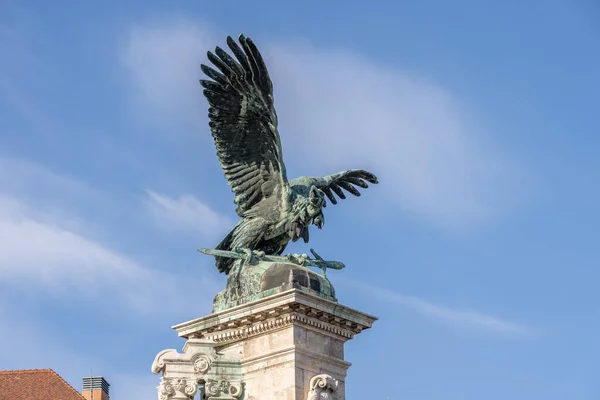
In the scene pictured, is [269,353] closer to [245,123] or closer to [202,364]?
[202,364]

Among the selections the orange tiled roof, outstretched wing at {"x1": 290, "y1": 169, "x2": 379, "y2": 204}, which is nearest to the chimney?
the orange tiled roof

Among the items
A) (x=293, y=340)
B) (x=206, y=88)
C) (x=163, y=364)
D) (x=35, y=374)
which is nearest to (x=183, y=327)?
(x=163, y=364)

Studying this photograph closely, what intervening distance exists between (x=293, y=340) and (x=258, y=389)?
1.02 m

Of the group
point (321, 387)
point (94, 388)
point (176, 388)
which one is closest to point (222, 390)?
point (176, 388)

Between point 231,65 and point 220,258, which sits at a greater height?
point 231,65

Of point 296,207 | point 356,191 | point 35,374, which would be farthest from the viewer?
point 35,374

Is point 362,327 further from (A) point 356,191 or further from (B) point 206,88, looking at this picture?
(B) point 206,88

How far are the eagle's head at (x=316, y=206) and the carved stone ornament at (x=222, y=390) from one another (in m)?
3.06

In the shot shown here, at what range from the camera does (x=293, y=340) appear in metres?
20.5

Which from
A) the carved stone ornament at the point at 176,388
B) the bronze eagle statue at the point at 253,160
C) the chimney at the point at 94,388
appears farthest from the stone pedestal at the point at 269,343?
the chimney at the point at 94,388

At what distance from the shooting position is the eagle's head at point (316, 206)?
71.9ft

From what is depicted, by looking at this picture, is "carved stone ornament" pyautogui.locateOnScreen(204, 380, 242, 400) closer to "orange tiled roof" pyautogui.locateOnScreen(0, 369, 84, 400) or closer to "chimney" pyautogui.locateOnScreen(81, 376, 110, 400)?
"orange tiled roof" pyautogui.locateOnScreen(0, 369, 84, 400)

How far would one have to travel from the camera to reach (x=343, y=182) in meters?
23.9

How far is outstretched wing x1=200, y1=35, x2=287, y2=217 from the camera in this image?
22281mm
